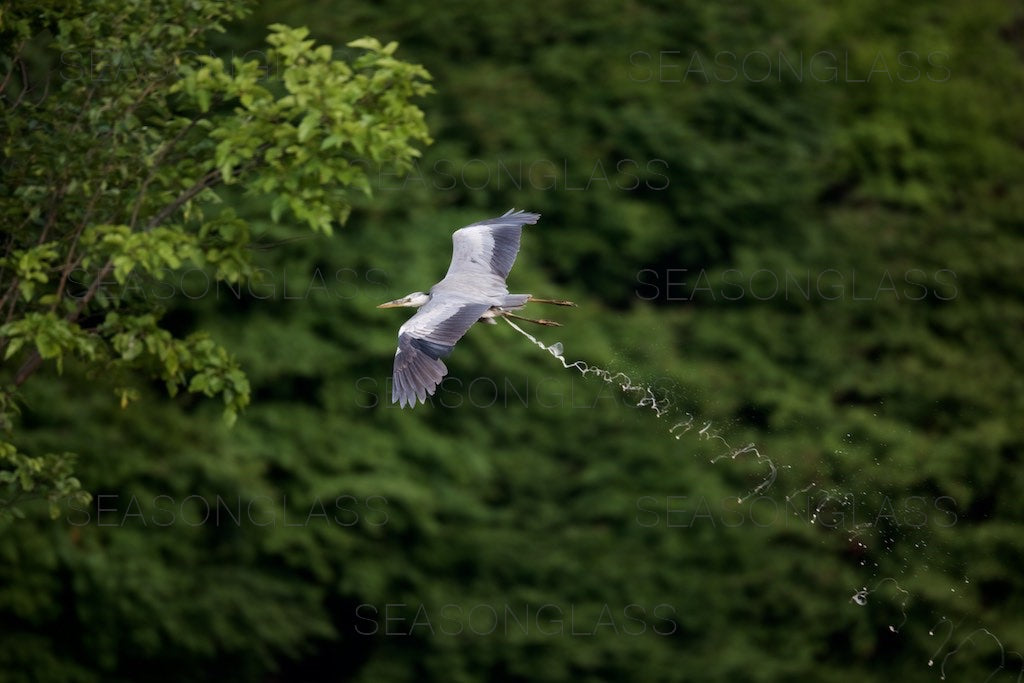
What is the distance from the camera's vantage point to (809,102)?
12906 millimetres

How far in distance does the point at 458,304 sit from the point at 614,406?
5.05 meters

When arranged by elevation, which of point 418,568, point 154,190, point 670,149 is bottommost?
point 418,568

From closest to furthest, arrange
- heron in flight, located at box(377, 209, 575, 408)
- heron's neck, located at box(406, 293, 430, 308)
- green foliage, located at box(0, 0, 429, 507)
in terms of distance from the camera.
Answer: heron in flight, located at box(377, 209, 575, 408), green foliage, located at box(0, 0, 429, 507), heron's neck, located at box(406, 293, 430, 308)

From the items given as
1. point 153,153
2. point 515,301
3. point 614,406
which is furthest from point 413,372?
point 614,406

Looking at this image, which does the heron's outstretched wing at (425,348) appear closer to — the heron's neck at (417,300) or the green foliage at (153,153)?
the green foliage at (153,153)

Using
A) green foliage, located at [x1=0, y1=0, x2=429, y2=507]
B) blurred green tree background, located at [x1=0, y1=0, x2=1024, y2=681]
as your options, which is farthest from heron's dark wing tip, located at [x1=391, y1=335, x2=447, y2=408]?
blurred green tree background, located at [x1=0, y1=0, x2=1024, y2=681]

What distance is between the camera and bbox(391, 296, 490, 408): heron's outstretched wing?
650 cm

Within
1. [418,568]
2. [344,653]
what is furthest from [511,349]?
[344,653]

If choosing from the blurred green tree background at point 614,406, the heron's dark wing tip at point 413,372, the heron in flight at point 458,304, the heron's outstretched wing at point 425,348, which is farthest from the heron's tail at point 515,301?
the blurred green tree background at point 614,406

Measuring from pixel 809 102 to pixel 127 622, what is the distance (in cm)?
708

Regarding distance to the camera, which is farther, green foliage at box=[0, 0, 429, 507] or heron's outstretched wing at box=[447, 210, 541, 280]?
heron's outstretched wing at box=[447, 210, 541, 280]

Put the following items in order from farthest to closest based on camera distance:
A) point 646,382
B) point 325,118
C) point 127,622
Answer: point 646,382 < point 127,622 < point 325,118

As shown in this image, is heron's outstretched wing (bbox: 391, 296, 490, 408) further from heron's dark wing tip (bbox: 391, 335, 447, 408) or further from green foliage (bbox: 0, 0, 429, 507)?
green foliage (bbox: 0, 0, 429, 507)

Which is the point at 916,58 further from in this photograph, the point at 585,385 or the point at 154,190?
the point at 154,190
